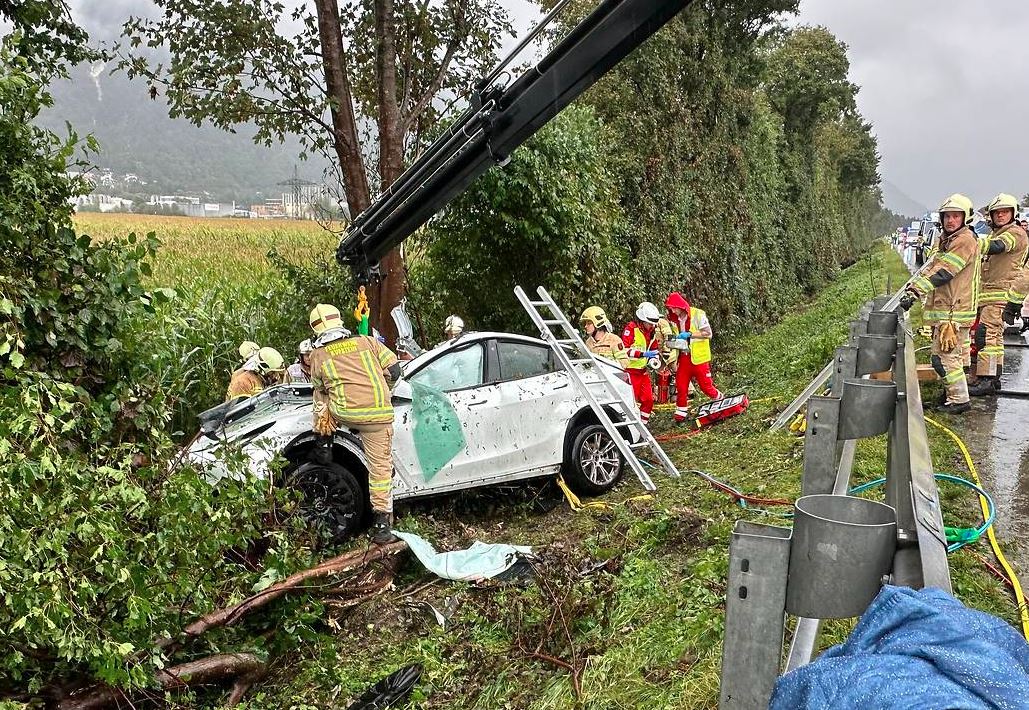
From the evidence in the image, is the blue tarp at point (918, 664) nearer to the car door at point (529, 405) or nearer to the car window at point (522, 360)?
the car door at point (529, 405)

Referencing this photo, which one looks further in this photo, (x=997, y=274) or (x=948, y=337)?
(x=997, y=274)

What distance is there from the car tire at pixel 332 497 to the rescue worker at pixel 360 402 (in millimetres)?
194

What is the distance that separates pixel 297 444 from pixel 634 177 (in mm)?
8980

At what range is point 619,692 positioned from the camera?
3529mm

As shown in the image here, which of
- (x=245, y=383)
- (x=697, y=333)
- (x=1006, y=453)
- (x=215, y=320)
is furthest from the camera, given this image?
(x=215, y=320)

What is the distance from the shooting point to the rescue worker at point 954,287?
643cm

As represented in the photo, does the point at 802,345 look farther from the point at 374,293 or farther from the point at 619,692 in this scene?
the point at 619,692

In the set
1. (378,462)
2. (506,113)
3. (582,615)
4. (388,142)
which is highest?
(388,142)

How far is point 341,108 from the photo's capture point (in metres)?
9.38

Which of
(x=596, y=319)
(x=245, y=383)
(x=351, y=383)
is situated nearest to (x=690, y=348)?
(x=596, y=319)

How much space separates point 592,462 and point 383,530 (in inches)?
89.3

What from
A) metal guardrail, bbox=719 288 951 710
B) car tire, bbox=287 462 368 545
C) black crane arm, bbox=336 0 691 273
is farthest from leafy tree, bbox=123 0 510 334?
metal guardrail, bbox=719 288 951 710

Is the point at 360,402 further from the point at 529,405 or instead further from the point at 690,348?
the point at 690,348

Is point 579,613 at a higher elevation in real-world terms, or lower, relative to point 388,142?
lower
